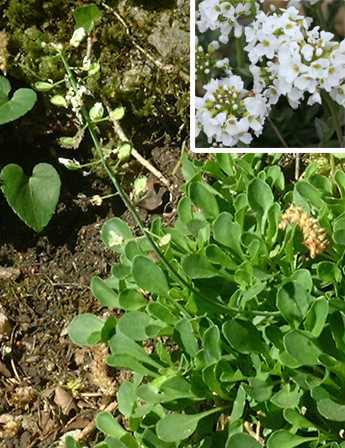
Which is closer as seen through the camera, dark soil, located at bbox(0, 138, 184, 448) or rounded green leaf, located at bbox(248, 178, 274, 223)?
rounded green leaf, located at bbox(248, 178, 274, 223)

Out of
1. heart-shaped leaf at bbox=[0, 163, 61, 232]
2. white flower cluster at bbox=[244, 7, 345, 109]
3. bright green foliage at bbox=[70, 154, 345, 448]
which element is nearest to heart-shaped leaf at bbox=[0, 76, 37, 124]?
heart-shaped leaf at bbox=[0, 163, 61, 232]

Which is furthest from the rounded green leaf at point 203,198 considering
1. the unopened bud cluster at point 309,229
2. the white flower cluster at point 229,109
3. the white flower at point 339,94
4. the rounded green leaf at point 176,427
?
the rounded green leaf at point 176,427

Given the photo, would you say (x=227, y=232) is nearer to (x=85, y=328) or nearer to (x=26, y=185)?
(x=85, y=328)

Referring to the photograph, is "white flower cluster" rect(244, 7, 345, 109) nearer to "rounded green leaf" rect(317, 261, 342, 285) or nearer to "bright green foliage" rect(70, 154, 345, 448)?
"bright green foliage" rect(70, 154, 345, 448)

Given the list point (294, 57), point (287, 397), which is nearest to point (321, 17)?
point (294, 57)

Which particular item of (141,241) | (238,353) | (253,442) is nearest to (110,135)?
(141,241)

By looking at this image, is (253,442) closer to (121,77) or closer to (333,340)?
(333,340)

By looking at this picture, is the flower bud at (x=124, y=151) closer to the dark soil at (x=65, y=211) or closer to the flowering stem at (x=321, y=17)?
the flowering stem at (x=321, y=17)
